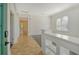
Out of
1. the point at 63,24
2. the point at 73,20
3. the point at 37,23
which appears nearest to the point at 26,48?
the point at 73,20

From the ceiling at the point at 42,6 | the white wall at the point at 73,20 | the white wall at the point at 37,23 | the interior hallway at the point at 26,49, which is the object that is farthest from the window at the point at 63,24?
the interior hallway at the point at 26,49

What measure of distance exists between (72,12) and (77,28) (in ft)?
3.60

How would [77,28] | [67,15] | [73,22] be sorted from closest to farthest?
[77,28] → [73,22] → [67,15]

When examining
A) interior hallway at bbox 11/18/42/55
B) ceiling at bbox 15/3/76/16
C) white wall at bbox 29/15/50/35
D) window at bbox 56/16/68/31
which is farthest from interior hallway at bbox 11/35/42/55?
white wall at bbox 29/15/50/35

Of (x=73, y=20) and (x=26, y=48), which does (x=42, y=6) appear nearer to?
(x=73, y=20)

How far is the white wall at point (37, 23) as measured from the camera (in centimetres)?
1192

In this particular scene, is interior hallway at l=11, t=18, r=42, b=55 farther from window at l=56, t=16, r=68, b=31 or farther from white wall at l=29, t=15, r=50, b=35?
white wall at l=29, t=15, r=50, b=35

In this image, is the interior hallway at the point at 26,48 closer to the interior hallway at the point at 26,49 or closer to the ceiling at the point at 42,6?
the interior hallway at the point at 26,49

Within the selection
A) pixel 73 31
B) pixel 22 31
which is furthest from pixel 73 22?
pixel 22 31

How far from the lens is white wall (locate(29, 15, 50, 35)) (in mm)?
11922

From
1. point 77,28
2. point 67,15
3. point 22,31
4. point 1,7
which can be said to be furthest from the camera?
point 22,31

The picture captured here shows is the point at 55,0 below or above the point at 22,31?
above

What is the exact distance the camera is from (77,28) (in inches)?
273
